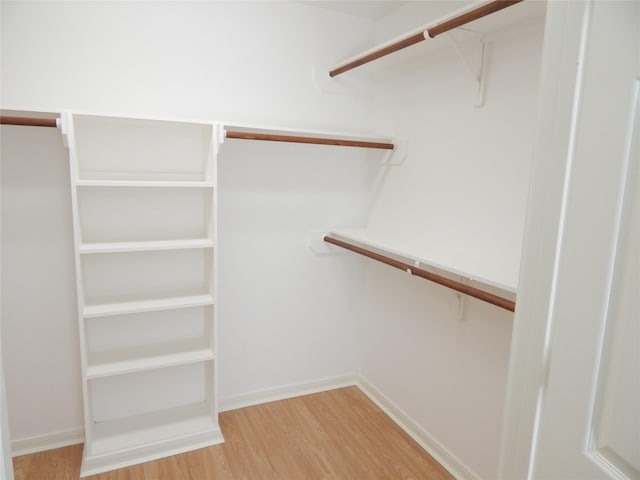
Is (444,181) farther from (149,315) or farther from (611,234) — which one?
(149,315)

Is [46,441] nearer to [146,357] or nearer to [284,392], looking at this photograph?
[146,357]

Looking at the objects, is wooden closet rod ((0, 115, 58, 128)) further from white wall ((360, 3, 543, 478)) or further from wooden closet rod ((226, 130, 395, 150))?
white wall ((360, 3, 543, 478))

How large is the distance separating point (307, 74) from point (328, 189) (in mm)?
709

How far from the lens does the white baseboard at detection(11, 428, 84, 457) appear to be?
2150 mm

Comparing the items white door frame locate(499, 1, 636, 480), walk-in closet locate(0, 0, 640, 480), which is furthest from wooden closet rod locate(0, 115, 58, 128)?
white door frame locate(499, 1, 636, 480)

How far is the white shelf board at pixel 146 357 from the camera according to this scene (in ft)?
6.84

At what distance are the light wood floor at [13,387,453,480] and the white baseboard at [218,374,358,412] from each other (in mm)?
51

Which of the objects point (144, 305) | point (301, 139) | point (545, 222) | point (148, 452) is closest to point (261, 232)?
point (301, 139)

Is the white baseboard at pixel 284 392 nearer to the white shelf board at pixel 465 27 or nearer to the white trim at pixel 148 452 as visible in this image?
the white trim at pixel 148 452

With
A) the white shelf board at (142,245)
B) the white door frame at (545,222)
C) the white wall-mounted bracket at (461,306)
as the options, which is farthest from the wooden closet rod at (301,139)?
the white door frame at (545,222)

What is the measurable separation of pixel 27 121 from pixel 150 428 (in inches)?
64.5

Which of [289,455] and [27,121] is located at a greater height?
[27,121]

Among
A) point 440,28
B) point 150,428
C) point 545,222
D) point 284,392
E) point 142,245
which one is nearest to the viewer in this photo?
point 545,222

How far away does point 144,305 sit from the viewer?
210 centimetres
